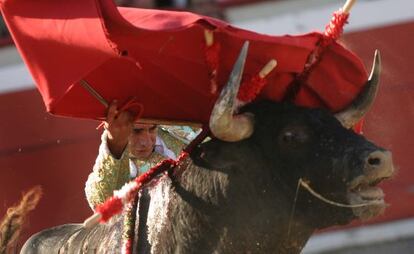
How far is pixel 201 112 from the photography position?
3.78 meters

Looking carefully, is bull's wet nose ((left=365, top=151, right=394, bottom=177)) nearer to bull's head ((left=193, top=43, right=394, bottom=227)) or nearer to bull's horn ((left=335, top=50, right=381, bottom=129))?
bull's head ((left=193, top=43, right=394, bottom=227))

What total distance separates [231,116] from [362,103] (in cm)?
44

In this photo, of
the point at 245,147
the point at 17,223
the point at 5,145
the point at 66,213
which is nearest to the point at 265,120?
the point at 245,147

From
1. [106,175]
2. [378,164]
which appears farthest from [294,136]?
[106,175]

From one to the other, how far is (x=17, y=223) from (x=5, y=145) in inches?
138

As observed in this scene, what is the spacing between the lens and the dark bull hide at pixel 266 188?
338cm

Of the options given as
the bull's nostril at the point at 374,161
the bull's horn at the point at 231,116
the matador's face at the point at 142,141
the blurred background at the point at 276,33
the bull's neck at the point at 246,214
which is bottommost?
the blurred background at the point at 276,33

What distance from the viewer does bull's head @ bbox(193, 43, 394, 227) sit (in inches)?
132

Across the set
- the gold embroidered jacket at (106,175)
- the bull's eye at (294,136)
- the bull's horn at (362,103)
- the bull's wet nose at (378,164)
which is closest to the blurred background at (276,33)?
the gold embroidered jacket at (106,175)

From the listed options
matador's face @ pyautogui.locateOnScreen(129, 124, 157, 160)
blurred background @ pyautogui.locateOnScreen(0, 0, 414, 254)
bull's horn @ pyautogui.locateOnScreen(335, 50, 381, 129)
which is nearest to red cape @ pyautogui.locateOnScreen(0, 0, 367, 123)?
bull's horn @ pyautogui.locateOnScreen(335, 50, 381, 129)

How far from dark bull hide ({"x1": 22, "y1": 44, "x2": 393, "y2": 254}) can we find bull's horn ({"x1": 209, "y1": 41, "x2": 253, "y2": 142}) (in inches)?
0.9

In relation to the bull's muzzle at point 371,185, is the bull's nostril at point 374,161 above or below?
above

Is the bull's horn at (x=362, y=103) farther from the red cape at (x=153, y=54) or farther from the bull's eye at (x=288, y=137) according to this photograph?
the bull's eye at (x=288, y=137)

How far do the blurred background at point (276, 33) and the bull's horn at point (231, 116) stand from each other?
380cm
